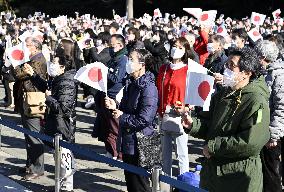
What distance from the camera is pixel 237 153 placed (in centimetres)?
472

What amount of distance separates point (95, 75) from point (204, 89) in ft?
4.56

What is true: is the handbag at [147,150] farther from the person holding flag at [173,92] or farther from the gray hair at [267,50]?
the gray hair at [267,50]

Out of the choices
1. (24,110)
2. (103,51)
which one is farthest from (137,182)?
(103,51)

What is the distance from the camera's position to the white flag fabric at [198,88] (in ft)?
19.1

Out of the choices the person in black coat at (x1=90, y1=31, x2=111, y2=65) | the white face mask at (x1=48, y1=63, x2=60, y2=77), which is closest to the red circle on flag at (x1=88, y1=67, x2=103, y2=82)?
the white face mask at (x1=48, y1=63, x2=60, y2=77)

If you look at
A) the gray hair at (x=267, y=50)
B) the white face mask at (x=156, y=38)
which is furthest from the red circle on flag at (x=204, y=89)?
the white face mask at (x=156, y=38)

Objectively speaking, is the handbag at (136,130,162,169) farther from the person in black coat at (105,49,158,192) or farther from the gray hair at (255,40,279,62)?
the gray hair at (255,40,279,62)

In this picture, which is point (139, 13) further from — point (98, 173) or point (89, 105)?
point (98, 173)

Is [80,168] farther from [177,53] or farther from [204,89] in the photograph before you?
[204,89]

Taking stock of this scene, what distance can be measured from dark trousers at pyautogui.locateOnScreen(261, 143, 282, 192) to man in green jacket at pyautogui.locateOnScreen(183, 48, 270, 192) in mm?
2144

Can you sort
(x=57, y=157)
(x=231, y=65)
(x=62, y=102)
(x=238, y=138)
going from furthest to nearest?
(x=62, y=102) < (x=57, y=157) < (x=231, y=65) < (x=238, y=138)

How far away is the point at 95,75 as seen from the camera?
6746mm

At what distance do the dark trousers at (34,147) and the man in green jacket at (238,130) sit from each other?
3757mm

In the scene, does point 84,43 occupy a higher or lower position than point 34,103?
higher
